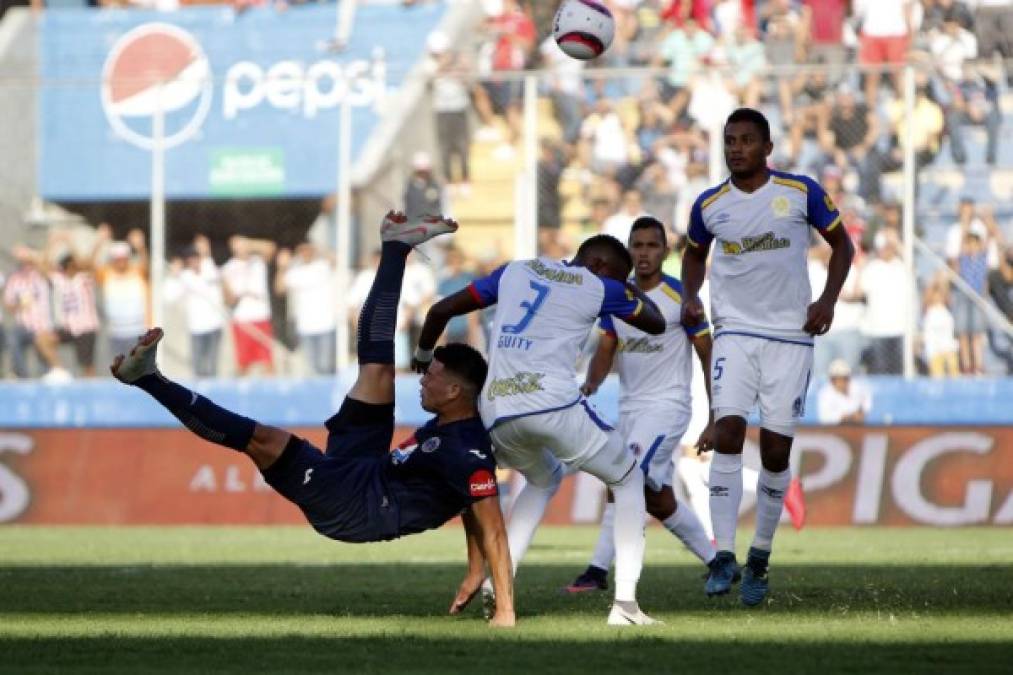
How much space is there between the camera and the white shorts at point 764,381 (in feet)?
36.3

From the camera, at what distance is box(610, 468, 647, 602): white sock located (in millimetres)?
9383

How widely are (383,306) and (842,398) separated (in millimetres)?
12190

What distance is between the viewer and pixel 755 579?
10.7 metres

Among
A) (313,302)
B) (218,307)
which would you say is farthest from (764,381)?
(218,307)

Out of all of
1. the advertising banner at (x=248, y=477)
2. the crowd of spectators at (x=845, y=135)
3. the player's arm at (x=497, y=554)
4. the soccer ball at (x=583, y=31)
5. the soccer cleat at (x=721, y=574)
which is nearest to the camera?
the player's arm at (x=497, y=554)

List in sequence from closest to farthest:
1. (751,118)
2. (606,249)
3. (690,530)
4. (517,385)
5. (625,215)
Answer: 1. (517,385)
2. (606,249)
3. (751,118)
4. (690,530)
5. (625,215)

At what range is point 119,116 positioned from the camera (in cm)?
2441

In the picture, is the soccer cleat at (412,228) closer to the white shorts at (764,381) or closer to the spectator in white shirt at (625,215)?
the white shorts at (764,381)

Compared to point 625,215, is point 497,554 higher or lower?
lower

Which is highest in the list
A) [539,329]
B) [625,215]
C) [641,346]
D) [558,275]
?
[625,215]

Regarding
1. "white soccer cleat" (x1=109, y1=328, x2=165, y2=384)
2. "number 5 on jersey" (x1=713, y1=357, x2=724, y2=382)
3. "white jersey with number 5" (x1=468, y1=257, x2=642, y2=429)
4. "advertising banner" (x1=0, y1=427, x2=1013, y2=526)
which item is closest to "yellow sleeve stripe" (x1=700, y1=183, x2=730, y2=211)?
"number 5 on jersey" (x1=713, y1=357, x2=724, y2=382)

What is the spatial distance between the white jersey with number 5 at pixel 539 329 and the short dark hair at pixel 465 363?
0.39 feet

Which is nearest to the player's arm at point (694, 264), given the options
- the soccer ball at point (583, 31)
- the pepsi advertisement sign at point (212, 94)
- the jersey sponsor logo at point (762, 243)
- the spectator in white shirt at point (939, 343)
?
the jersey sponsor logo at point (762, 243)

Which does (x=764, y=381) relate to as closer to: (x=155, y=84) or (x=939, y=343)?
(x=939, y=343)
